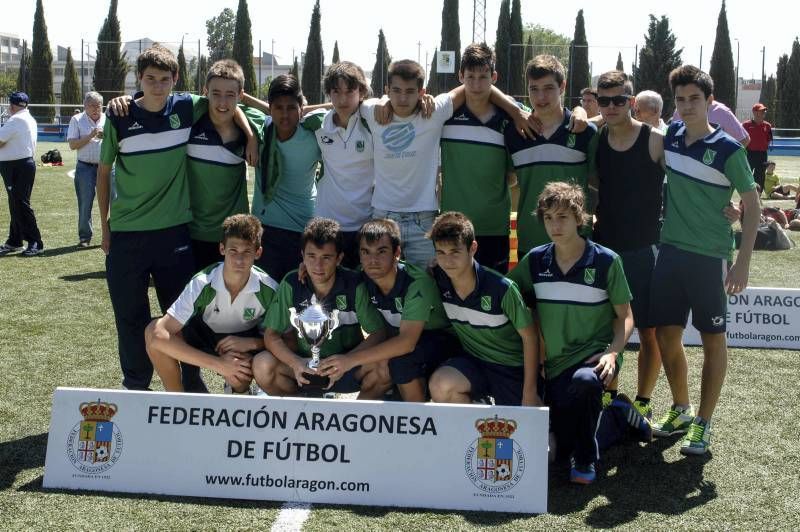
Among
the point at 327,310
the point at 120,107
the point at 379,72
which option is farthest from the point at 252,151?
the point at 379,72

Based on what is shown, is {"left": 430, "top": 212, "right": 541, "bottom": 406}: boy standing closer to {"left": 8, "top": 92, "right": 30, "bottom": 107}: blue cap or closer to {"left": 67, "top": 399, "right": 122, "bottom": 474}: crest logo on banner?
{"left": 67, "top": 399, "right": 122, "bottom": 474}: crest logo on banner

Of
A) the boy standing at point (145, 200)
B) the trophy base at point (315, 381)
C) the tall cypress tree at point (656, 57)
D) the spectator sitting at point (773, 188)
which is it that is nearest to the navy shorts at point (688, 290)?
the trophy base at point (315, 381)

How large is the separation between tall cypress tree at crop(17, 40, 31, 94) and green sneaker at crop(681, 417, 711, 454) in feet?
130

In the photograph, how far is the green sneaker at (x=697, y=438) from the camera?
452 centimetres

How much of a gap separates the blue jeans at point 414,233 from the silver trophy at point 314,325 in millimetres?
727

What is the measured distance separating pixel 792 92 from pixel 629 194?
42040 mm

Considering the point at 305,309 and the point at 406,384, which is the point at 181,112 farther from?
the point at 406,384

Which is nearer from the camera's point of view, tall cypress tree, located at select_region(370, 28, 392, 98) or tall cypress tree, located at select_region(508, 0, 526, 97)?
tall cypress tree, located at select_region(508, 0, 526, 97)

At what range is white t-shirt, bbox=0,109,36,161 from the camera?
10961 millimetres

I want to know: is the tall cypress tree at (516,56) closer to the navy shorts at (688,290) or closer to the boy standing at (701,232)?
the boy standing at (701,232)

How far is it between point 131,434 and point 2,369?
253 centimetres

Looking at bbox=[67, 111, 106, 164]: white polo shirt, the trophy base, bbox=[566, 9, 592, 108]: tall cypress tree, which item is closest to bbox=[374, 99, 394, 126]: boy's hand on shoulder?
the trophy base

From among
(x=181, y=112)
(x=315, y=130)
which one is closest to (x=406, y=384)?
(x=315, y=130)

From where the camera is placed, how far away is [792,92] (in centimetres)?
4209
